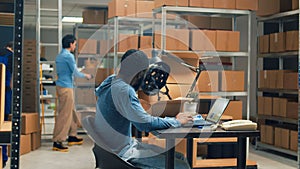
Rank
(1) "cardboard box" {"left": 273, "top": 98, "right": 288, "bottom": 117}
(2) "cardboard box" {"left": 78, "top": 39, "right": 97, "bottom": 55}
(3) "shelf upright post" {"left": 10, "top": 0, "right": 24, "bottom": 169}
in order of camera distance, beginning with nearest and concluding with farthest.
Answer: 1. (3) "shelf upright post" {"left": 10, "top": 0, "right": 24, "bottom": 169}
2. (1) "cardboard box" {"left": 273, "top": 98, "right": 288, "bottom": 117}
3. (2) "cardboard box" {"left": 78, "top": 39, "right": 97, "bottom": 55}

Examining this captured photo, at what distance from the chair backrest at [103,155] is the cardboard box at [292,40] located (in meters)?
3.67

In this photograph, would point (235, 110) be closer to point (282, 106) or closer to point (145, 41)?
point (282, 106)

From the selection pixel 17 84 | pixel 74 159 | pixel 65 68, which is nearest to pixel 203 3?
pixel 65 68

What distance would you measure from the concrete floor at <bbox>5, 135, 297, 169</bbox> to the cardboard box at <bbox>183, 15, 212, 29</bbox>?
1.93m

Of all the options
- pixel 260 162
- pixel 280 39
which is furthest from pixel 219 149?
pixel 280 39

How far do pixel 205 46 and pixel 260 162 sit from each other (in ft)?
5.30

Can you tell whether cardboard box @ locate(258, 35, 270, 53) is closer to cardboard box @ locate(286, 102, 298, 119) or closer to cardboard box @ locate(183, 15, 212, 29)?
cardboard box @ locate(183, 15, 212, 29)

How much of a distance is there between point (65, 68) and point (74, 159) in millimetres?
1382

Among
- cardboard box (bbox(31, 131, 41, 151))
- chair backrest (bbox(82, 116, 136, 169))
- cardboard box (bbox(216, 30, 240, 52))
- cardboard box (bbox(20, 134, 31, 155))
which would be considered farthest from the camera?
cardboard box (bbox(31, 131, 41, 151))

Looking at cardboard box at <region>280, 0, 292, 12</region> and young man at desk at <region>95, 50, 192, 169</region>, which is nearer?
young man at desk at <region>95, 50, 192, 169</region>

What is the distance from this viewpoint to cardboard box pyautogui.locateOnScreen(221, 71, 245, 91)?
5.19 metres

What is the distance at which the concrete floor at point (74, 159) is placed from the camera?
501 centimetres

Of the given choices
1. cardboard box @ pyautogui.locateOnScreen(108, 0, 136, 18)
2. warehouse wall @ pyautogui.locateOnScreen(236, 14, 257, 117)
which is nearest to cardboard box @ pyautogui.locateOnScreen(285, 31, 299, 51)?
warehouse wall @ pyautogui.locateOnScreen(236, 14, 257, 117)

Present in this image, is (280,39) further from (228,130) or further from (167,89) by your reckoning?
(228,130)
